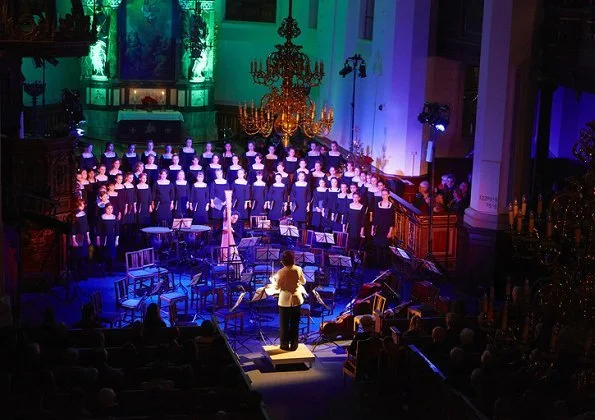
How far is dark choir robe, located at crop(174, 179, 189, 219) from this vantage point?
2372cm

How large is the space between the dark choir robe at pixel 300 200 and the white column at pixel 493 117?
4.77 meters

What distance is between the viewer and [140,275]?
19.4 metres

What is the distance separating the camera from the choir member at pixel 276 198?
79.9 feet

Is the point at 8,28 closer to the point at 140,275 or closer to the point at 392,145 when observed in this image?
the point at 140,275

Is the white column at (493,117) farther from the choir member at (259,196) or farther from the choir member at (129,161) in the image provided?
the choir member at (129,161)

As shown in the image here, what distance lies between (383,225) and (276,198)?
101 inches

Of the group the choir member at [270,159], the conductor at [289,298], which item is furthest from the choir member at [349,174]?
the conductor at [289,298]

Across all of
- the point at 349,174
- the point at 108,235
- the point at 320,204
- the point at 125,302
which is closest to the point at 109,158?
the point at 108,235

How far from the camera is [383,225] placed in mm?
23312

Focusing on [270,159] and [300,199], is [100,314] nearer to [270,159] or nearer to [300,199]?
[300,199]

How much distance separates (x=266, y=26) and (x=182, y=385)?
75.9 feet

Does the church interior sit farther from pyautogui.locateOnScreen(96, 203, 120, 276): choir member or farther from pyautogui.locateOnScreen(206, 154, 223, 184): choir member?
pyautogui.locateOnScreen(206, 154, 223, 184): choir member

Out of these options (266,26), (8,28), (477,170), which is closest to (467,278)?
(477,170)

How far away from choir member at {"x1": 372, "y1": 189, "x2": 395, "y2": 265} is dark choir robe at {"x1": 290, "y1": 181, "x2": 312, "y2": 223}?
1775 mm
